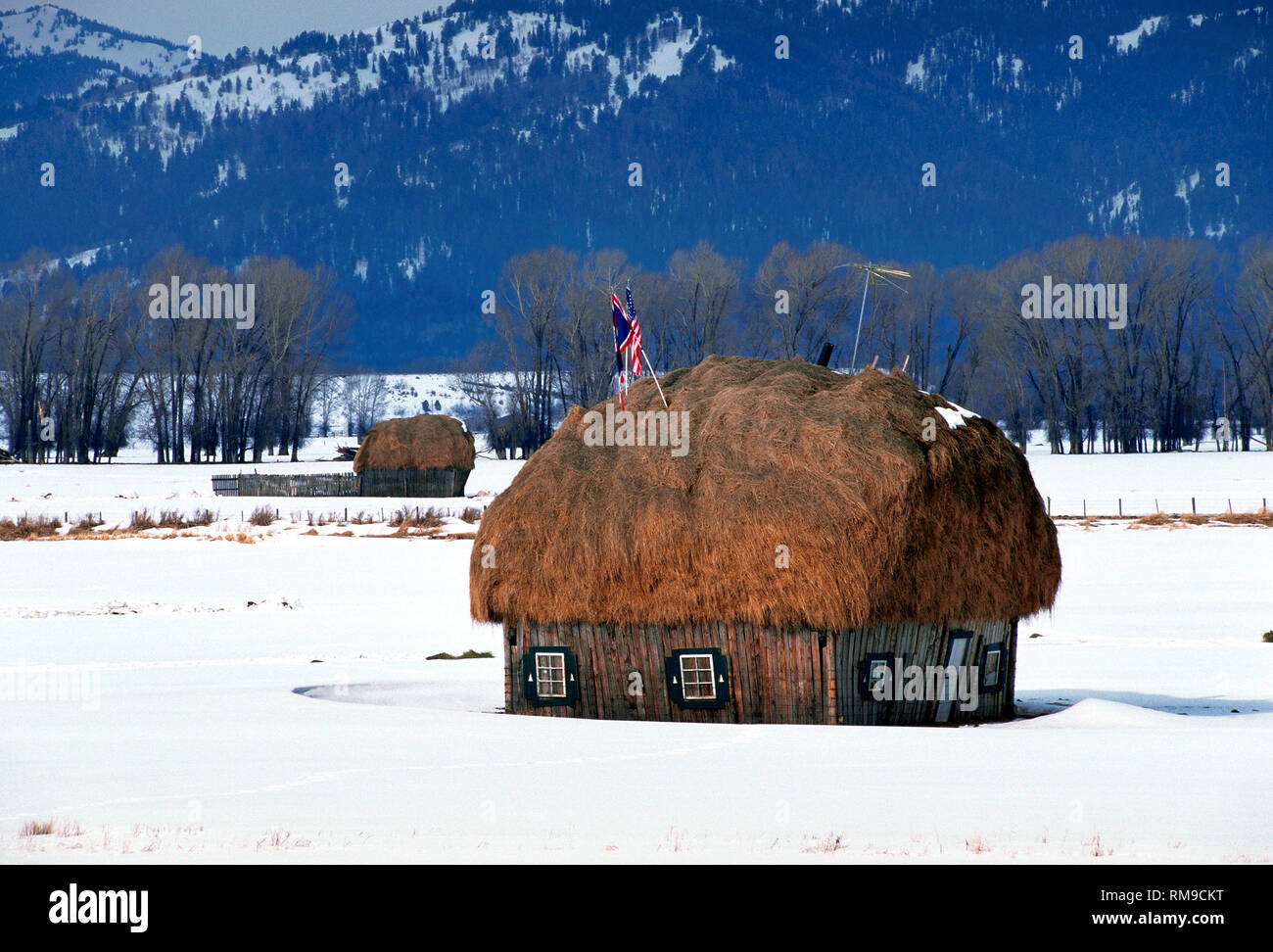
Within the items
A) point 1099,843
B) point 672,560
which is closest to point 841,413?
point 672,560

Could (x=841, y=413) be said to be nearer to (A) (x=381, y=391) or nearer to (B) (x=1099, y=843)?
(B) (x=1099, y=843)

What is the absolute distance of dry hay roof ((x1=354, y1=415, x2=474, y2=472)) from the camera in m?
61.1

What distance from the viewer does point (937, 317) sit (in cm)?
9719

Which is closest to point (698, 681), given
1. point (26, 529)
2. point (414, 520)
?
point (414, 520)

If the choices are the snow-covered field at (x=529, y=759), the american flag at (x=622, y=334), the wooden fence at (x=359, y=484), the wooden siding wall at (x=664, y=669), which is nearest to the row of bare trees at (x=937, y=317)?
the wooden fence at (x=359, y=484)

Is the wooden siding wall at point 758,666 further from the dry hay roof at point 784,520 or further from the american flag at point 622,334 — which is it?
the american flag at point 622,334

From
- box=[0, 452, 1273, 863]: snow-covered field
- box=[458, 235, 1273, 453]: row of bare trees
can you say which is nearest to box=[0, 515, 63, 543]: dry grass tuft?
box=[0, 452, 1273, 863]: snow-covered field

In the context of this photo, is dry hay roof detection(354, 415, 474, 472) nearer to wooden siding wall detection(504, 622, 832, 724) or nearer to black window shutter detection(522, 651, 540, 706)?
wooden siding wall detection(504, 622, 832, 724)

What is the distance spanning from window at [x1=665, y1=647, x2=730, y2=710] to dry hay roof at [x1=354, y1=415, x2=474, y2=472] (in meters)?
45.1

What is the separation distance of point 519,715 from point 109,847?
27.8 feet

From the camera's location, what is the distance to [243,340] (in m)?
95.3

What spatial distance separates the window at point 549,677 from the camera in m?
17.8

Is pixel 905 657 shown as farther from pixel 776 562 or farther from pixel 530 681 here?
pixel 530 681

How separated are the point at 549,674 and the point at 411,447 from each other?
145 ft
